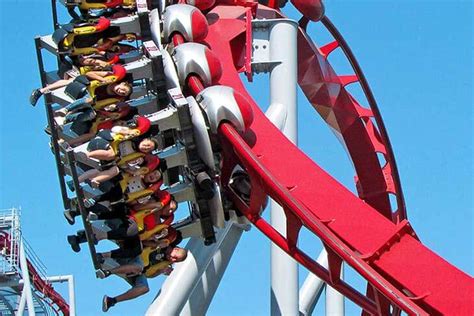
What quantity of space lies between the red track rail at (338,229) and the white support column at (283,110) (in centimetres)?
50

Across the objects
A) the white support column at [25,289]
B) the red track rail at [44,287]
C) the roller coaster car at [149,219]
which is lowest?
the red track rail at [44,287]

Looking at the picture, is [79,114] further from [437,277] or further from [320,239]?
[437,277]

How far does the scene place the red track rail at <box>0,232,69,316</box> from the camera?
16.9m

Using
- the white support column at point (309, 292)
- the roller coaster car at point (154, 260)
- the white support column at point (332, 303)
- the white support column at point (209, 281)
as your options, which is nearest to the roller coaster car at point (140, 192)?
the roller coaster car at point (154, 260)

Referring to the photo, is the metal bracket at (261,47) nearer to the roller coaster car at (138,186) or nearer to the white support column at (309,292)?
the roller coaster car at (138,186)

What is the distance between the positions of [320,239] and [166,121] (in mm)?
1238

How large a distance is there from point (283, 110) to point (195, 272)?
1299 mm

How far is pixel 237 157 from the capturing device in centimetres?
949

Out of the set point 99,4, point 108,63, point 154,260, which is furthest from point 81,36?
point 154,260

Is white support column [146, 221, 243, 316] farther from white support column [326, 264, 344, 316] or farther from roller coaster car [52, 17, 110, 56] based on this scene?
white support column [326, 264, 344, 316]

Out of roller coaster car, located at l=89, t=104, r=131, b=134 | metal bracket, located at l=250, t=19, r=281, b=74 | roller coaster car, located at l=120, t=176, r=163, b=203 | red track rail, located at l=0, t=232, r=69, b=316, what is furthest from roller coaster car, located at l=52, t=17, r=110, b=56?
red track rail, located at l=0, t=232, r=69, b=316

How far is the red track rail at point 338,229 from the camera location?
8.66 meters

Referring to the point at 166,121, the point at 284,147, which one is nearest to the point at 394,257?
the point at 284,147

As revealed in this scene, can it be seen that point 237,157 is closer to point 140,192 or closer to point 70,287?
point 140,192
